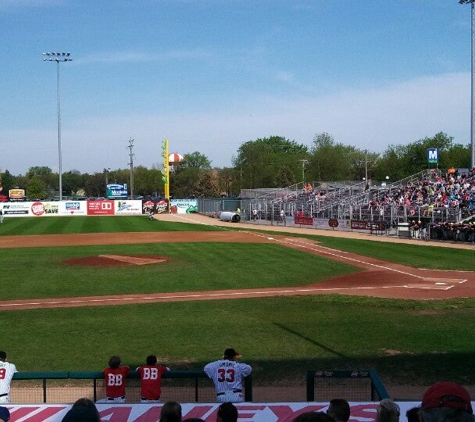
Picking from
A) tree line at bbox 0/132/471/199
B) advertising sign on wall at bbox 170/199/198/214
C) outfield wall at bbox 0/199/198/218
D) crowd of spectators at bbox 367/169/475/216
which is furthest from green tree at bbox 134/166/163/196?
crowd of spectators at bbox 367/169/475/216

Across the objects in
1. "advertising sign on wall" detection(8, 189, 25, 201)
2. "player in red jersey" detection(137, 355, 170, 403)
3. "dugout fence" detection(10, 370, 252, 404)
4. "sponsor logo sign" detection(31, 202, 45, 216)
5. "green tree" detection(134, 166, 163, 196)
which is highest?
"green tree" detection(134, 166, 163, 196)

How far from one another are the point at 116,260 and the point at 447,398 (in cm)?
2926

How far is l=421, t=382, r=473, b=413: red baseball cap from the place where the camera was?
12.6 ft

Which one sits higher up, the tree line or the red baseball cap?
the tree line

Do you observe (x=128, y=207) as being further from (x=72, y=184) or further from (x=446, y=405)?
(x=72, y=184)

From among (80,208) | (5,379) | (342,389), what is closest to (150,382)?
(5,379)

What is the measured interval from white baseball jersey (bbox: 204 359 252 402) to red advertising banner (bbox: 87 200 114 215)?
70307 millimetres

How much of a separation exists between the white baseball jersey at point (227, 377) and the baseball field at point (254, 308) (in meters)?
3.00

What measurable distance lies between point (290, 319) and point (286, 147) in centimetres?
14222

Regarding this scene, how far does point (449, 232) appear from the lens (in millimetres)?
40531

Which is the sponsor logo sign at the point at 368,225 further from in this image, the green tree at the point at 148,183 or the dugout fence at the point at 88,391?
the green tree at the point at 148,183

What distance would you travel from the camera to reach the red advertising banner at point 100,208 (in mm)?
76875

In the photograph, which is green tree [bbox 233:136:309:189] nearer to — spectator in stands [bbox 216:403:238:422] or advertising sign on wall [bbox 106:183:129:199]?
advertising sign on wall [bbox 106:183:129:199]

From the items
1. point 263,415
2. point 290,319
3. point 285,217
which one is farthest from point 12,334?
point 285,217
